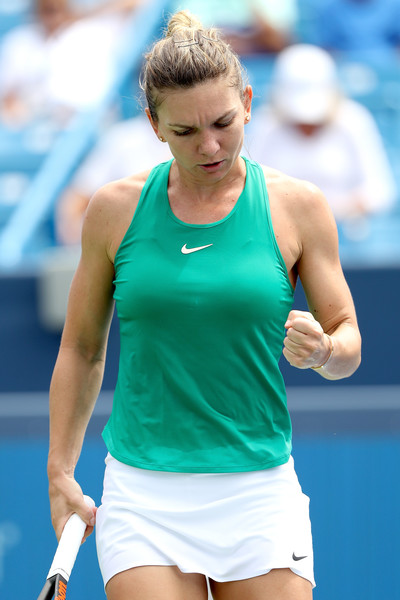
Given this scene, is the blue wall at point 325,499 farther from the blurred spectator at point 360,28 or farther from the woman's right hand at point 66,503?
the blurred spectator at point 360,28

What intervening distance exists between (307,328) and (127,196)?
547mm

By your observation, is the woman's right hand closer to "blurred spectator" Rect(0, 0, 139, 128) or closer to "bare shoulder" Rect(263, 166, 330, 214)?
"bare shoulder" Rect(263, 166, 330, 214)

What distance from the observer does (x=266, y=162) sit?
567 cm

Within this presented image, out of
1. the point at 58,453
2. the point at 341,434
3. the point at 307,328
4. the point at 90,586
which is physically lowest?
the point at 90,586

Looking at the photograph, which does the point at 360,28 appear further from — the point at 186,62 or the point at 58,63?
the point at 186,62

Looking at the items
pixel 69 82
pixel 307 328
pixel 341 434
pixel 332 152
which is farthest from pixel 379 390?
pixel 69 82

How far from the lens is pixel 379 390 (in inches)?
161

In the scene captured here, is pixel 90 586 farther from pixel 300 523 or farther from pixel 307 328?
pixel 307 328

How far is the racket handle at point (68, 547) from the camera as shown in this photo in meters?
2.14

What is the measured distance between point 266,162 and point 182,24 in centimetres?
361

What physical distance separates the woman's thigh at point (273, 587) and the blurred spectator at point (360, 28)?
5.52 metres

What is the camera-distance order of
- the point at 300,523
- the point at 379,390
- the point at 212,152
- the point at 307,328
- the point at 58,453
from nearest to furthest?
the point at 307,328, the point at 212,152, the point at 300,523, the point at 58,453, the point at 379,390

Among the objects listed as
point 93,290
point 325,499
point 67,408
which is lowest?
point 325,499

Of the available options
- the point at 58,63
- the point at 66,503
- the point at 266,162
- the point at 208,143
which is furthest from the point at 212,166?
the point at 58,63
